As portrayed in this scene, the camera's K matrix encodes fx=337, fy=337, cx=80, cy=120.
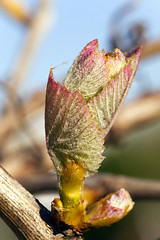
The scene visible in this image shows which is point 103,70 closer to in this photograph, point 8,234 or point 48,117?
point 48,117

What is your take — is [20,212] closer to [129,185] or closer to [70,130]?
[70,130]

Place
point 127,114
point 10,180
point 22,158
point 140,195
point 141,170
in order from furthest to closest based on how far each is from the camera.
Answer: point 141,170, point 127,114, point 22,158, point 140,195, point 10,180

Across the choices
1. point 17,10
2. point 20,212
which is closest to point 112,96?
point 20,212

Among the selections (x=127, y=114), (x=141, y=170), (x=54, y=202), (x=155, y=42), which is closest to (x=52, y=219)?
(x=54, y=202)

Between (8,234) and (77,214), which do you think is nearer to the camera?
(77,214)

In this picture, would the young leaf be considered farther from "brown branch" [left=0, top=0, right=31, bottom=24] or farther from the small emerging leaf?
"brown branch" [left=0, top=0, right=31, bottom=24]

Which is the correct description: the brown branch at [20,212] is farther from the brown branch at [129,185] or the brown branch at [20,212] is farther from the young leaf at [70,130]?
the brown branch at [129,185]

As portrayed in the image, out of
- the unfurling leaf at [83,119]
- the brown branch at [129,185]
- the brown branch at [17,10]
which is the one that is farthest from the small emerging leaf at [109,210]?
the brown branch at [17,10]
